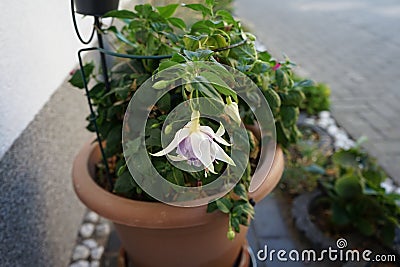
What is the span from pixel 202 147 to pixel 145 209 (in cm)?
36

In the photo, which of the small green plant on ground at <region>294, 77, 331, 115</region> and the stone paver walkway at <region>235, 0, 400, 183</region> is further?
the stone paver walkway at <region>235, 0, 400, 183</region>

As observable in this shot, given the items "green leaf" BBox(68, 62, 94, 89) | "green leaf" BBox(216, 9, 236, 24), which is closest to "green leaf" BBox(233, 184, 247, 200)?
"green leaf" BBox(216, 9, 236, 24)

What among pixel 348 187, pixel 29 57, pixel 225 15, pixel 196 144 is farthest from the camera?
pixel 348 187

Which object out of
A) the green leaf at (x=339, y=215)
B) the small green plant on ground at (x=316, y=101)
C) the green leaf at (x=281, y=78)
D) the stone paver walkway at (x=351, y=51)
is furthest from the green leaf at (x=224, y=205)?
the small green plant on ground at (x=316, y=101)

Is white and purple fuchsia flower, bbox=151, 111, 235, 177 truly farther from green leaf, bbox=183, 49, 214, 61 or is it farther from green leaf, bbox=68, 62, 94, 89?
green leaf, bbox=68, 62, 94, 89

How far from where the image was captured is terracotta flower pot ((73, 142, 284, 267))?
0.88 meters

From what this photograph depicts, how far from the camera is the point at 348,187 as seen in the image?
1374 mm

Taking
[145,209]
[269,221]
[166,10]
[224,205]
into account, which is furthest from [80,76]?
[269,221]

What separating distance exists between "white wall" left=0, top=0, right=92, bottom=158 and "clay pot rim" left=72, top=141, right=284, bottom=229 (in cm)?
25

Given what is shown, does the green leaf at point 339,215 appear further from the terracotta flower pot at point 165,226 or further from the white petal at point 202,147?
the white petal at point 202,147

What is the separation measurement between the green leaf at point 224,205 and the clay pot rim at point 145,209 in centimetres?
5

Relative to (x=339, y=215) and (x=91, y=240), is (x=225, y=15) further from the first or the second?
(x=91, y=240)

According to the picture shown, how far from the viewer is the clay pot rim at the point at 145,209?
2.86ft

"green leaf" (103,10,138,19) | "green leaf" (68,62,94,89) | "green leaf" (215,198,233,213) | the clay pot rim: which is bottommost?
the clay pot rim
